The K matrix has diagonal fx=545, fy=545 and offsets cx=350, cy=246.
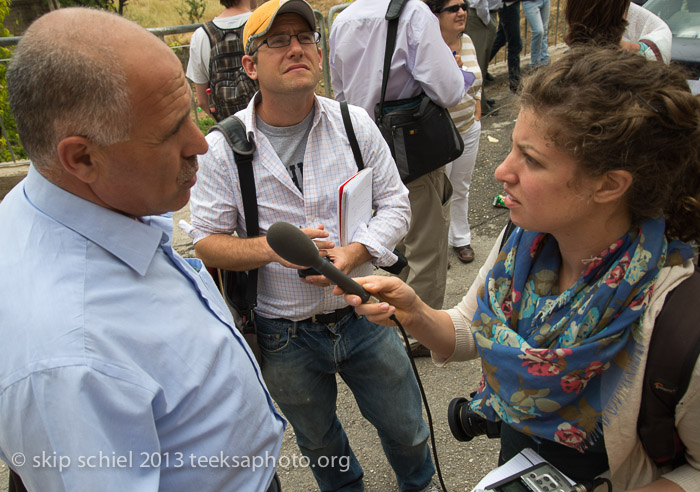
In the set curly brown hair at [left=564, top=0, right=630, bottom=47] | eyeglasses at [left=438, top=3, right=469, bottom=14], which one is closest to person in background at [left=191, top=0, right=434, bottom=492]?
curly brown hair at [left=564, top=0, right=630, bottom=47]

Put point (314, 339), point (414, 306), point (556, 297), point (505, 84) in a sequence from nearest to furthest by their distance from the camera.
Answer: point (556, 297) < point (414, 306) < point (314, 339) < point (505, 84)

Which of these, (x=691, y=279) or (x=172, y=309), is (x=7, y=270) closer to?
(x=172, y=309)

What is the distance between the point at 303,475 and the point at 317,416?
811 millimetres

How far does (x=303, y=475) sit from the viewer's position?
294 centimetres

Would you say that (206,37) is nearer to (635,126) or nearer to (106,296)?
(106,296)

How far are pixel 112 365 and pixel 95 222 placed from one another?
35 cm

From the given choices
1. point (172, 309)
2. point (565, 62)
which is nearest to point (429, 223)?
point (565, 62)

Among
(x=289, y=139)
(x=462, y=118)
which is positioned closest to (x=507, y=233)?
(x=289, y=139)

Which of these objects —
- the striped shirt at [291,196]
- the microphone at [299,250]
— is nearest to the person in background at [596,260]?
the microphone at [299,250]

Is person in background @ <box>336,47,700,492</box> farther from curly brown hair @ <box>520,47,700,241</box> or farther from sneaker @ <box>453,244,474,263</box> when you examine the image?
sneaker @ <box>453,244,474,263</box>

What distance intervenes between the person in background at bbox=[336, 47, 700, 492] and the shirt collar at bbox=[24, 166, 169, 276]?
55 centimetres

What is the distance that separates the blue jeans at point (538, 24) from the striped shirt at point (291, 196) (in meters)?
6.07

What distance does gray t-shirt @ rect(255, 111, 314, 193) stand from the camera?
2150 mm

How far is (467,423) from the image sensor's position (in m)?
1.85
